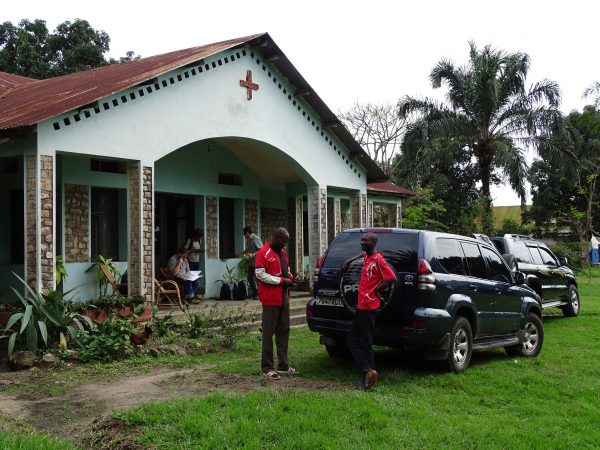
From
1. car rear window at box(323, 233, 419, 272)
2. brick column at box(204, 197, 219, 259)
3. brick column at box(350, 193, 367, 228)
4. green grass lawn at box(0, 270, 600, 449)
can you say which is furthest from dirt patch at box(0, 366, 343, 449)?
brick column at box(350, 193, 367, 228)

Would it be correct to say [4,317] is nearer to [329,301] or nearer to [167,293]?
[167,293]

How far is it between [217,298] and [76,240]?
155 inches

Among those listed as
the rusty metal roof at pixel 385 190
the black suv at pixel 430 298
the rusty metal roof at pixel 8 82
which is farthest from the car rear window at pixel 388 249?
the rusty metal roof at pixel 385 190

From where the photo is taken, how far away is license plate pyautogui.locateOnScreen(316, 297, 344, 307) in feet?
25.7

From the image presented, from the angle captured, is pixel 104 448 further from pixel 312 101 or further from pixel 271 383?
pixel 312 101

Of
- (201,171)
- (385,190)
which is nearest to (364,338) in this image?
(201,171)

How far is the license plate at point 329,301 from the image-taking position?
7.84 meters

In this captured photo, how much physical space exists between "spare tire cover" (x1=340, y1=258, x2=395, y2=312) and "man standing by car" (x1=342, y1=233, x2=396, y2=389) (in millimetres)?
403

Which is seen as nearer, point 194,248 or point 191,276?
point 191,276

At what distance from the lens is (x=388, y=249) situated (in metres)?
7.80

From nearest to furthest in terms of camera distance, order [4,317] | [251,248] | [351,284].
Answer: [351,284], [4,317], [251,248]

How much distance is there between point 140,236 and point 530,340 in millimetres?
6420

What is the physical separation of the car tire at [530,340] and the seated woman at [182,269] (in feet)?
22.0

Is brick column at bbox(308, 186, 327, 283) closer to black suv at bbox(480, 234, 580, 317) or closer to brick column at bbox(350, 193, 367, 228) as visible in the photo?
brick column at bbox(350, 193, 367, 228)
